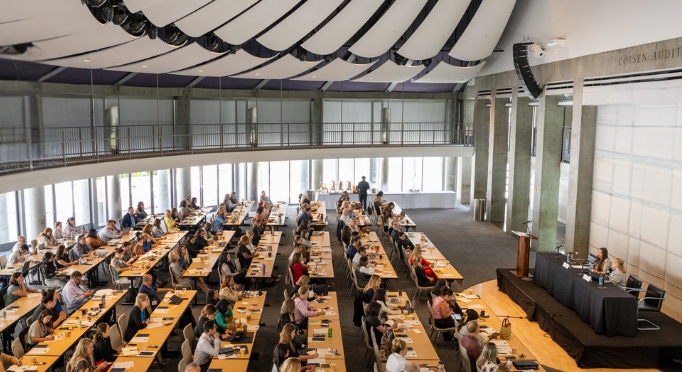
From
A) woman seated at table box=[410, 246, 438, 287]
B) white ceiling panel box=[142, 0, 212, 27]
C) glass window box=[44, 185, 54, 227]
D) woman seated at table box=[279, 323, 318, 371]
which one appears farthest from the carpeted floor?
glass window box=[44, 185, 54, 227]

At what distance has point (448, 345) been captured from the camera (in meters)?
11.6

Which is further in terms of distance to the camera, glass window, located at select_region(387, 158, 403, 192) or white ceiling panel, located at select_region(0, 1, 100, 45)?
glass window, located at select_region(387, 158, 403, 192)

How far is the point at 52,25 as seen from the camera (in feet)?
37.2

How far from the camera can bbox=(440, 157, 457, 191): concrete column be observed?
2966cm

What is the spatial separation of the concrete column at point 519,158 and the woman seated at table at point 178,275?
1212 centimetres

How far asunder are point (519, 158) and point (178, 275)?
42.5 feet

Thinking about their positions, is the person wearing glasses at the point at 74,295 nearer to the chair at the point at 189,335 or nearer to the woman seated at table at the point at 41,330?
the woman seated at table at the point at 41,330

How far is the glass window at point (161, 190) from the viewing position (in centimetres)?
2502

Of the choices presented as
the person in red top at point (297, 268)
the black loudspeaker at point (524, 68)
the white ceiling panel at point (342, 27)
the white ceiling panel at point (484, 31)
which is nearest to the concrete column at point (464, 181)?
the white ceiling panel at point (484, 31)

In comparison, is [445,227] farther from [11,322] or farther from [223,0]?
[11,322]

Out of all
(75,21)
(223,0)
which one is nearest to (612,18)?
(223,0)

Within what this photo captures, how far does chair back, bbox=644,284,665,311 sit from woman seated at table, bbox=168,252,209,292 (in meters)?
9.39

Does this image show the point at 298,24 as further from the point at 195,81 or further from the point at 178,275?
the point at 195,81

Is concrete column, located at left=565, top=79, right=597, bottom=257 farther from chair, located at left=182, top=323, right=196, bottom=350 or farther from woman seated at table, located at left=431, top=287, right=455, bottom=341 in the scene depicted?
chair, located at left=182, top=323, right=196, bottom=350
